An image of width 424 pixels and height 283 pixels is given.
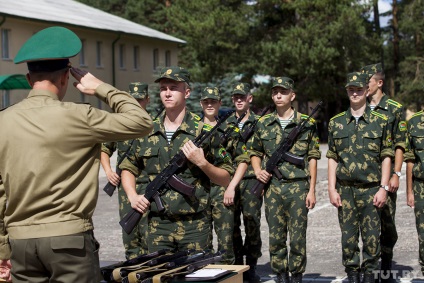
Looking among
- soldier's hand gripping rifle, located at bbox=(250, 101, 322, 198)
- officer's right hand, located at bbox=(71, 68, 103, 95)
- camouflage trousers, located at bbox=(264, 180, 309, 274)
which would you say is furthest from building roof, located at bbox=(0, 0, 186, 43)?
officer's right hand, located at bbox=(71, 68, 103, 95)

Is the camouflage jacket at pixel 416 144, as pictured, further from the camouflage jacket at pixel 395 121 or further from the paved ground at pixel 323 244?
the paved ground at pixel 323 244

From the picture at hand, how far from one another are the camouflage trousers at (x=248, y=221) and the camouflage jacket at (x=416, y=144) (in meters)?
1.78

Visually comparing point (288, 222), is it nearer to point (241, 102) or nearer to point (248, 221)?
point (248, 221)

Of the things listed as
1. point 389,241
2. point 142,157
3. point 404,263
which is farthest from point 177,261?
point 404,263

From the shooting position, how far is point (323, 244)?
11.7 meters

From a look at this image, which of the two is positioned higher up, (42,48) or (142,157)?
(42,48)

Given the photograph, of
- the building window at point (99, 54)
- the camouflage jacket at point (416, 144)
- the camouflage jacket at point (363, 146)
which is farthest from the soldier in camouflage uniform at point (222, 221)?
the building window at point (99, 54)

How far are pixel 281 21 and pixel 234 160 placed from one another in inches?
1463

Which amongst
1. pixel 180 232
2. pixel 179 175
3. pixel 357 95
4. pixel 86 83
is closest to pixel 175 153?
pixel 179 175

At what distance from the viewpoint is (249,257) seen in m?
9.62

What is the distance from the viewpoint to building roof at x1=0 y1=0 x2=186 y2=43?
3862cm

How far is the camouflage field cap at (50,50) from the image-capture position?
4207 millimetres

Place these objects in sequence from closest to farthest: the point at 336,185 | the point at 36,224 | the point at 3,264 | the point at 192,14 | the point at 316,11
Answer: the point at 36,224 → the point at 3,264 → the point at 336,185 → the point at 316,11 → the point at 192,14

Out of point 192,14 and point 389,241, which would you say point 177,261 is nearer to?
point 389,241
